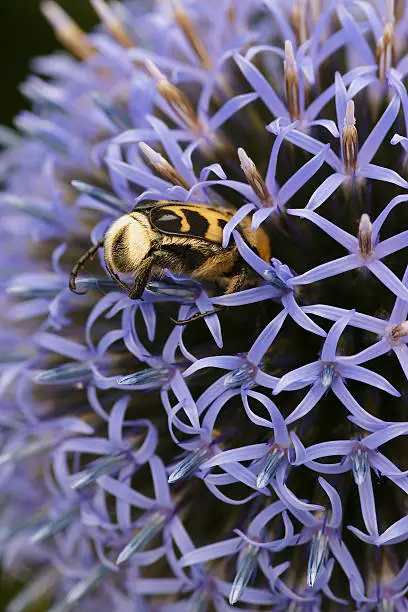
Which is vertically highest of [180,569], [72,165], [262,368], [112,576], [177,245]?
[177,245]

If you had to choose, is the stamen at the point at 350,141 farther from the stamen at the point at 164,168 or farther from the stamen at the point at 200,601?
the stamen at the point at 200,601

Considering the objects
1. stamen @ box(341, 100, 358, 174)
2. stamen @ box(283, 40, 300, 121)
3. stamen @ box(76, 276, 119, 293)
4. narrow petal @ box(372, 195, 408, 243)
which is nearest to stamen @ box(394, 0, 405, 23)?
stamen @ box(283, 40, 300, 121)

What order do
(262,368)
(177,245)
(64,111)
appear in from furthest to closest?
(64,111), (262,368), (177,245)

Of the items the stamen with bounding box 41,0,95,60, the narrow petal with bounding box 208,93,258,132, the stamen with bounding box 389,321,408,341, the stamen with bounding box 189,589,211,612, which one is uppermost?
the stamen with bounding box 41,0,95,60

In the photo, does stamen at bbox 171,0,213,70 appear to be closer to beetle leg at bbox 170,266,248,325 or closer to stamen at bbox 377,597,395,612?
beetle leg at bbox 170,266,248,325

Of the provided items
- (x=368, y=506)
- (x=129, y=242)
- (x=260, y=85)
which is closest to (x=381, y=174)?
(x=260, y=85)

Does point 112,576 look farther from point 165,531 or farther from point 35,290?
point 35,290

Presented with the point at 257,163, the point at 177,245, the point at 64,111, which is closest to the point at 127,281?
the point at 177,245

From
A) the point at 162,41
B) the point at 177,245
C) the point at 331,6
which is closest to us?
the point at 177,245
